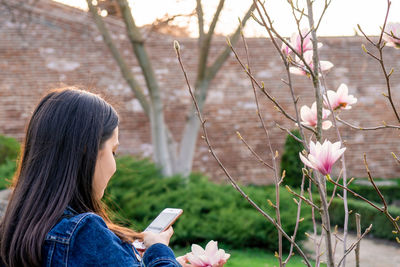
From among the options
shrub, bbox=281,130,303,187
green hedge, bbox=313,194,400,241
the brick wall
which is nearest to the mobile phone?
green hedge, bbox=313,194,400,241

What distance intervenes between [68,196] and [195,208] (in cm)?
468

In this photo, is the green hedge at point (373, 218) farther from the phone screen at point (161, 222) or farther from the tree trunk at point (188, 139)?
the phone screen at point (161, 222)

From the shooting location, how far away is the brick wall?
31.8 ft

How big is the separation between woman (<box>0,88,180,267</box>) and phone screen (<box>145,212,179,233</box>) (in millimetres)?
52

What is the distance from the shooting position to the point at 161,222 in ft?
4.77

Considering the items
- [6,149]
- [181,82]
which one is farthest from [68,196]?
[181,82]

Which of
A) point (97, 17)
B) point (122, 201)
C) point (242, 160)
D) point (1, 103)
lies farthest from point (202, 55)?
point (1, 103)

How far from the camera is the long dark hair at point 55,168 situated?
1202mm

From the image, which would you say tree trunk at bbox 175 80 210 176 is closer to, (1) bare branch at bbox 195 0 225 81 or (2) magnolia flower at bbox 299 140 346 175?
(1) bare branch at bbox 195 0 225 81

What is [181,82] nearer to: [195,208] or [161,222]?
[195,208]

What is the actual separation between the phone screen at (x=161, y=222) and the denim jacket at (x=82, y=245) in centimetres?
23

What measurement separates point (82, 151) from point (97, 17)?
17.8ft

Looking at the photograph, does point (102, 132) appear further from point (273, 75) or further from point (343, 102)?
point (273, 75)

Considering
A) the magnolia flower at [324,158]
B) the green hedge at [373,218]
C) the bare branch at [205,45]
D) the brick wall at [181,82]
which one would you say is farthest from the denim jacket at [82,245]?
the brick wall at [181,82]
